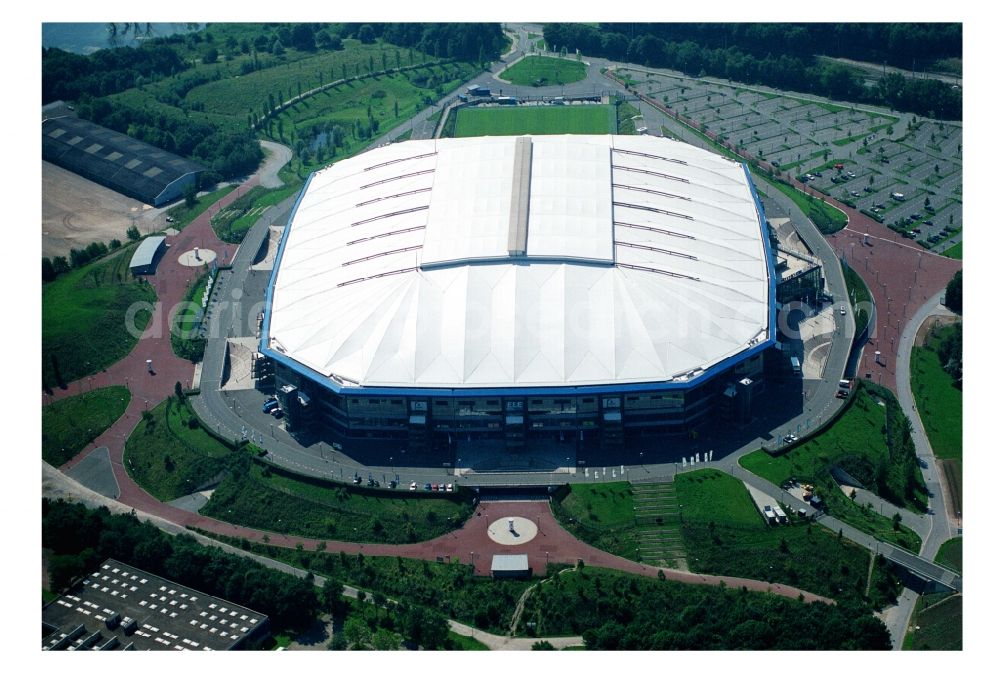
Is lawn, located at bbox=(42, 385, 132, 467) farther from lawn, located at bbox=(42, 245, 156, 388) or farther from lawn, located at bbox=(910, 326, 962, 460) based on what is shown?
lawn, located at bbox=(910, 326, 962, 460)

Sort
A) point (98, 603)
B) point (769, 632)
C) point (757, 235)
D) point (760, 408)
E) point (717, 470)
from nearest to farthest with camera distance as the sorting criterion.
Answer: point (769, 632)
point (98, 603)
point (717, 470)
point (760, 408)
point (757, 235)

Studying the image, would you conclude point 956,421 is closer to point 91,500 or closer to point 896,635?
point 896,635

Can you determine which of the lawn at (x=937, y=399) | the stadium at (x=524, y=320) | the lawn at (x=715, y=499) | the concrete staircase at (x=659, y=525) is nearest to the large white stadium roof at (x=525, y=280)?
the stadium at (x=524, y=320)

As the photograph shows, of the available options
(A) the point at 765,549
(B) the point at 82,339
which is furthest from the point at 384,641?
(B) the point at 82,339

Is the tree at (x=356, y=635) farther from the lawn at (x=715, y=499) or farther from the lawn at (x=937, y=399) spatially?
the lawn at (x=937, y=399)

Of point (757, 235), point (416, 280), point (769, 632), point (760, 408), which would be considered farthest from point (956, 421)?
point (416, 280)

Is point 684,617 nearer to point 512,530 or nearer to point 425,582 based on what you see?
point 512,530
